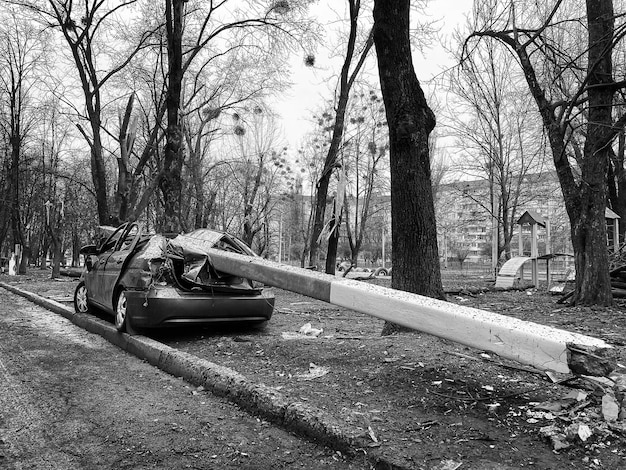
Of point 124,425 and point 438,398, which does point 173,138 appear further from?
point 438,398

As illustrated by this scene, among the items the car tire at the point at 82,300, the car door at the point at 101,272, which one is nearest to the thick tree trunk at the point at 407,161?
the car door at the point at 101,272

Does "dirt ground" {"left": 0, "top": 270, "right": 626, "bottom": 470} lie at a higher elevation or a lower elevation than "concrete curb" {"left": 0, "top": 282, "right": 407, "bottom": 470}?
higher

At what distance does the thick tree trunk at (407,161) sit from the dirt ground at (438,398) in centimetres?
73

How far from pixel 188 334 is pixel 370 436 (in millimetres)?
4419

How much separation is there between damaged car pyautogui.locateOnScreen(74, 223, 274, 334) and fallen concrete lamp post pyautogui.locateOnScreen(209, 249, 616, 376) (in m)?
1.91

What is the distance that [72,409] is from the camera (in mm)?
3871

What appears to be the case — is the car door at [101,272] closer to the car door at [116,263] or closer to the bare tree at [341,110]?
the car door at [116,263]

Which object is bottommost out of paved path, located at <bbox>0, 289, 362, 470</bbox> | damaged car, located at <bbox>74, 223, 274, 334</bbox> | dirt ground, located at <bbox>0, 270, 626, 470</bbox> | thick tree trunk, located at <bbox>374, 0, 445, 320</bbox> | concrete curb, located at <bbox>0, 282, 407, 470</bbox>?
paved path, located at <bbox>0, 289, 362, 470</bbox>

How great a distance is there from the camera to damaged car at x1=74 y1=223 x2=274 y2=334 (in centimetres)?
614

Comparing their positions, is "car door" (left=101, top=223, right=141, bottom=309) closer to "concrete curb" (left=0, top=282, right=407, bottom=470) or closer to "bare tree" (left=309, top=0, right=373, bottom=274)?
"concrete curb" (left=0, top=282, right=407, bottom=470)

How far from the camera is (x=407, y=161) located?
16.8 feet

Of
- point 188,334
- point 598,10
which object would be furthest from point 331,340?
A: point 598,10

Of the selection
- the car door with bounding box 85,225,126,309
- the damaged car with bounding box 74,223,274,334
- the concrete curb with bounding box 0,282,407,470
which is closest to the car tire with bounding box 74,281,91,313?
the car door with bounding box 85,225,126,309

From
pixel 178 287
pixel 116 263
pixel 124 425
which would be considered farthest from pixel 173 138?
pixel 124 425
